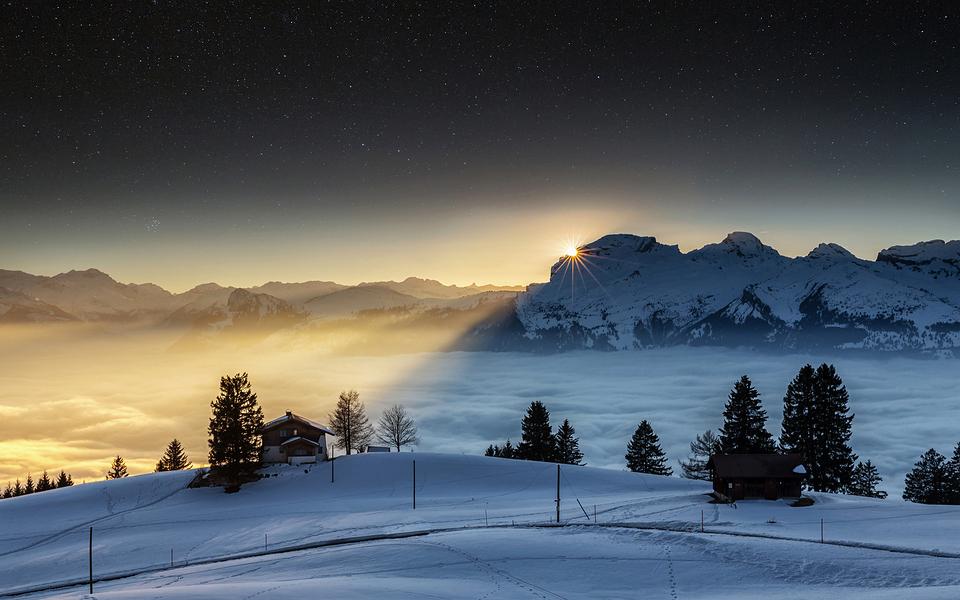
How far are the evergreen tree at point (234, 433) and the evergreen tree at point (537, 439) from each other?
36622 millimetres

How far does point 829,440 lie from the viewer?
249 feet

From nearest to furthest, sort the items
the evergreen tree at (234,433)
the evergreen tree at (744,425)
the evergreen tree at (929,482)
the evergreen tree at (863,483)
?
the evergreen tree at (234,433) < the evergreen tree at (863,483) < the evergreen tree at (744,425) < the evergreen tree at (929,482)

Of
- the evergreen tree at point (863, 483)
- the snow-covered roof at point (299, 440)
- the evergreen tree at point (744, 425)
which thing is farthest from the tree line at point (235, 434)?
the evergreen tree at point (863, 483)

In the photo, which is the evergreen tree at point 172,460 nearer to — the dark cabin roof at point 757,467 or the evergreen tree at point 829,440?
the dark cabin roof at point 757,467

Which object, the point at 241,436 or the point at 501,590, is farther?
the point at 241,436

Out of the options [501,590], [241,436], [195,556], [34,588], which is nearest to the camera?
[501,590]

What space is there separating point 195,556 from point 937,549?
1886 inches

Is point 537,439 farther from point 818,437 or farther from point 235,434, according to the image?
point 235,434

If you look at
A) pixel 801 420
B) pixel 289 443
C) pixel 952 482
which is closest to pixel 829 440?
pixel 801 420

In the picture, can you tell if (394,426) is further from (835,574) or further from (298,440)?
(835,574)

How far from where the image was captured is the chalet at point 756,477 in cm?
6294

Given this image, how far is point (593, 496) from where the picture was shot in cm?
6750

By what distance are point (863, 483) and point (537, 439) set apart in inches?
1663

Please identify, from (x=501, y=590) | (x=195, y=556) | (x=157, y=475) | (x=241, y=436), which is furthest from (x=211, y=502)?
(x=501, y=590)
